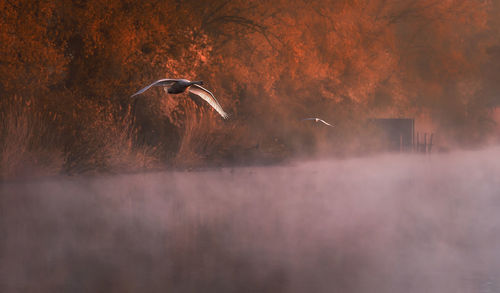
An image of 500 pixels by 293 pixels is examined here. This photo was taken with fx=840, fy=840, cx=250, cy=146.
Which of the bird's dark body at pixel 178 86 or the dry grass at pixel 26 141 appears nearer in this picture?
the bird's dark body at pixel 178 86

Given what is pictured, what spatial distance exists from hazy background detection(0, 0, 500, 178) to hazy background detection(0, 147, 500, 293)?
177cm

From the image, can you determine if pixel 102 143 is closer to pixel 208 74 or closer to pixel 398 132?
pixel 208 74

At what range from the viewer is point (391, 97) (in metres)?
40.4

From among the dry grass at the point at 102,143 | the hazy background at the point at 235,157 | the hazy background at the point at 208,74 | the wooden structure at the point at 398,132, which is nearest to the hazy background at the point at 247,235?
the hazy background at the point at 235,157

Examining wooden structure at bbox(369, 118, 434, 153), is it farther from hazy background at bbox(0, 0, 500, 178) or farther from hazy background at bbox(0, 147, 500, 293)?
hazy background at bbox(0, 147, 500, 293)

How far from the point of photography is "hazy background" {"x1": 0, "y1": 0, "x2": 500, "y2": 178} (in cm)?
2114

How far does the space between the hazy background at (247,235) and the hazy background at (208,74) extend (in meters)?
1.77

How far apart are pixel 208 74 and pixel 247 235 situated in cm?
1409

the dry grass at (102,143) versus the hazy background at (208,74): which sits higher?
the hazy background at (208,74)

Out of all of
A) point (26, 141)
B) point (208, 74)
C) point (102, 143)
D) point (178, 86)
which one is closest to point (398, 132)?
point (208, 74)

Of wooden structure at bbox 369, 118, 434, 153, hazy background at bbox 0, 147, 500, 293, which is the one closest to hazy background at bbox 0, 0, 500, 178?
Result: wooden structure at bbox 369, 118, 434, 153

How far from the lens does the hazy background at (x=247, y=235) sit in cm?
902

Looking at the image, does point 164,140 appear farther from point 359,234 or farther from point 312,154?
point 359,234

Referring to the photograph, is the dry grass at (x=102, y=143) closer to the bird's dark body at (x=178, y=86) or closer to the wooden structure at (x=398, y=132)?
the bird's dark body at (x=178, y=86)
